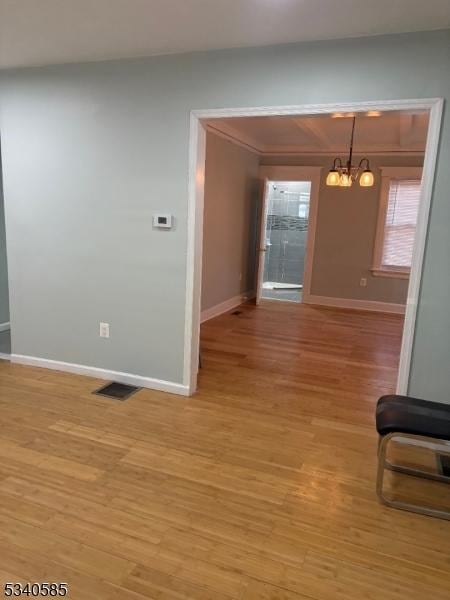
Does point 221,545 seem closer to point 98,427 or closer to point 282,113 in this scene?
point 98,427

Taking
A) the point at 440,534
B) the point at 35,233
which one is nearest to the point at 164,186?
the point at 35,233

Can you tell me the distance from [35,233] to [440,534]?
3476 millimetres

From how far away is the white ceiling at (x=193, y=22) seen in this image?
2230 millimetres

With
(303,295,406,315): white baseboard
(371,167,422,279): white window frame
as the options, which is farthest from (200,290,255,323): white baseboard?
(371,167,422,279): white window frame

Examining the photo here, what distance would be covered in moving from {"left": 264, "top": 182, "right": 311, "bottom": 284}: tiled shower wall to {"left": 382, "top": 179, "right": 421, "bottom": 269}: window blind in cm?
187

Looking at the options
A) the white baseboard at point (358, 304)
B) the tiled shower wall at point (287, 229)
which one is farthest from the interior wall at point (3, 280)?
the tiled shower wall at point (287, 229)

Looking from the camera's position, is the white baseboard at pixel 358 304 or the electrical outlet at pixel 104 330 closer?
the electrical outlet at pixel 104 330

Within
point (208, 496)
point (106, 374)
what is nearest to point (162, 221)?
point (106, 374)

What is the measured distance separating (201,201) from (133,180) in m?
0.55

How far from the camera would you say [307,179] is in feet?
22.9

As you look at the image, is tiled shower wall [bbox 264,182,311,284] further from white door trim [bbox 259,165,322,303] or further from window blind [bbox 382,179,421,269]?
window blind [bbox 382,179,421,269]

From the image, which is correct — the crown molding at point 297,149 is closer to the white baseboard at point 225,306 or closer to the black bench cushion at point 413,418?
the white baseboard at point 225,306

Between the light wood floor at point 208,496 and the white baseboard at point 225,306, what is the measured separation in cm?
212

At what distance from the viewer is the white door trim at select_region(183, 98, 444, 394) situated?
2.53 meters
